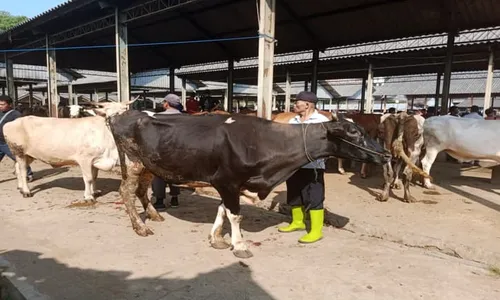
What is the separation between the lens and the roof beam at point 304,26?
12.0m

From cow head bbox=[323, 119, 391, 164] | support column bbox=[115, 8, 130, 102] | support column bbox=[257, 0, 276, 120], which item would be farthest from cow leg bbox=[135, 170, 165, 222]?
support column bbox=[115, 8, 130, 102]

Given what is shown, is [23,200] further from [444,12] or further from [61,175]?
[444,12]

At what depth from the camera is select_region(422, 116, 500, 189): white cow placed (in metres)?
6.80

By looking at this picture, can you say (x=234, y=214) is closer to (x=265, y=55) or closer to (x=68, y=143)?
(x=68, y=143)

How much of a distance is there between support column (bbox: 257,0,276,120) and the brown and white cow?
8.14ft

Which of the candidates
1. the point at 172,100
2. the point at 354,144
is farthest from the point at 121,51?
the point at 354,144

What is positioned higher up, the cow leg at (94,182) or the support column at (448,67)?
A: the support column at (448,67)

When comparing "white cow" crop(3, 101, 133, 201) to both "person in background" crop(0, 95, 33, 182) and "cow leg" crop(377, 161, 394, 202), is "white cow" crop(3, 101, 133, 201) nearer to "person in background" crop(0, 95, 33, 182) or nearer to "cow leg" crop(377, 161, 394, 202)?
"person in background" crop(0, 95, 33, 182)

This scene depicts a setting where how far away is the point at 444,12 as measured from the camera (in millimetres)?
10977

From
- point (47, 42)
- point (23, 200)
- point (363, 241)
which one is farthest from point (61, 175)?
point (47, 42)

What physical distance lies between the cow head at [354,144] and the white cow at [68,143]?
3961mm

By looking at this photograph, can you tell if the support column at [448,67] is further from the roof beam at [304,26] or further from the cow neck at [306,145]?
the cow neck at [306,145]

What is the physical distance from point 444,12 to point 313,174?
30.3 ft

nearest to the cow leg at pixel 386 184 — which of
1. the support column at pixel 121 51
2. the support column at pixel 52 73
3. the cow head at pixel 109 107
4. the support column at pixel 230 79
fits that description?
the cow head at pixel 109 107
